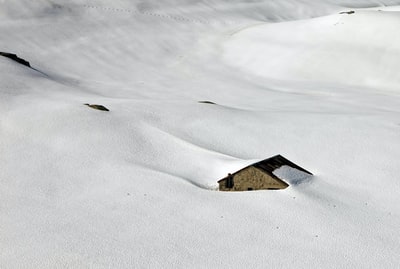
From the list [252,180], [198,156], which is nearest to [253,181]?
[252,180]

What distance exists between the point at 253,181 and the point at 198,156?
4.52ft

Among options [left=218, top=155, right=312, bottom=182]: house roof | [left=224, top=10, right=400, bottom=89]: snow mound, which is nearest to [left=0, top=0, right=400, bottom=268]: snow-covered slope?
[left=224, top=10, right=400, bottom=89]: snow mound

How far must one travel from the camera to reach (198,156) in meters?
7.69

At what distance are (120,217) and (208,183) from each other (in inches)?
57.8

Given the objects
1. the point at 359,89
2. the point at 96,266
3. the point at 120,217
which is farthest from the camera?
the point at 359,89

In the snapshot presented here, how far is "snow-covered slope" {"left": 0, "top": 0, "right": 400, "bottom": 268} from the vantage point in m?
5.13

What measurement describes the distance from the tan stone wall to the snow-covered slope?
147mm

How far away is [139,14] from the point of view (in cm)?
2220

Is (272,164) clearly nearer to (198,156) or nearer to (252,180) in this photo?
(252,180)

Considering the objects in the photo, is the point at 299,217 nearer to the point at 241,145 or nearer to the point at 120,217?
the point at 120,217

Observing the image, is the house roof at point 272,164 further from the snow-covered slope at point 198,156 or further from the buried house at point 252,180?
the snow-covered slope at point 198,156

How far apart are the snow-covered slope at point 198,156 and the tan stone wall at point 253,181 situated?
15 centimetres

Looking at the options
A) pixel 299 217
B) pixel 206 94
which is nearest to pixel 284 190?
pixel 299 217

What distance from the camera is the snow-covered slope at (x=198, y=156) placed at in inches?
202
